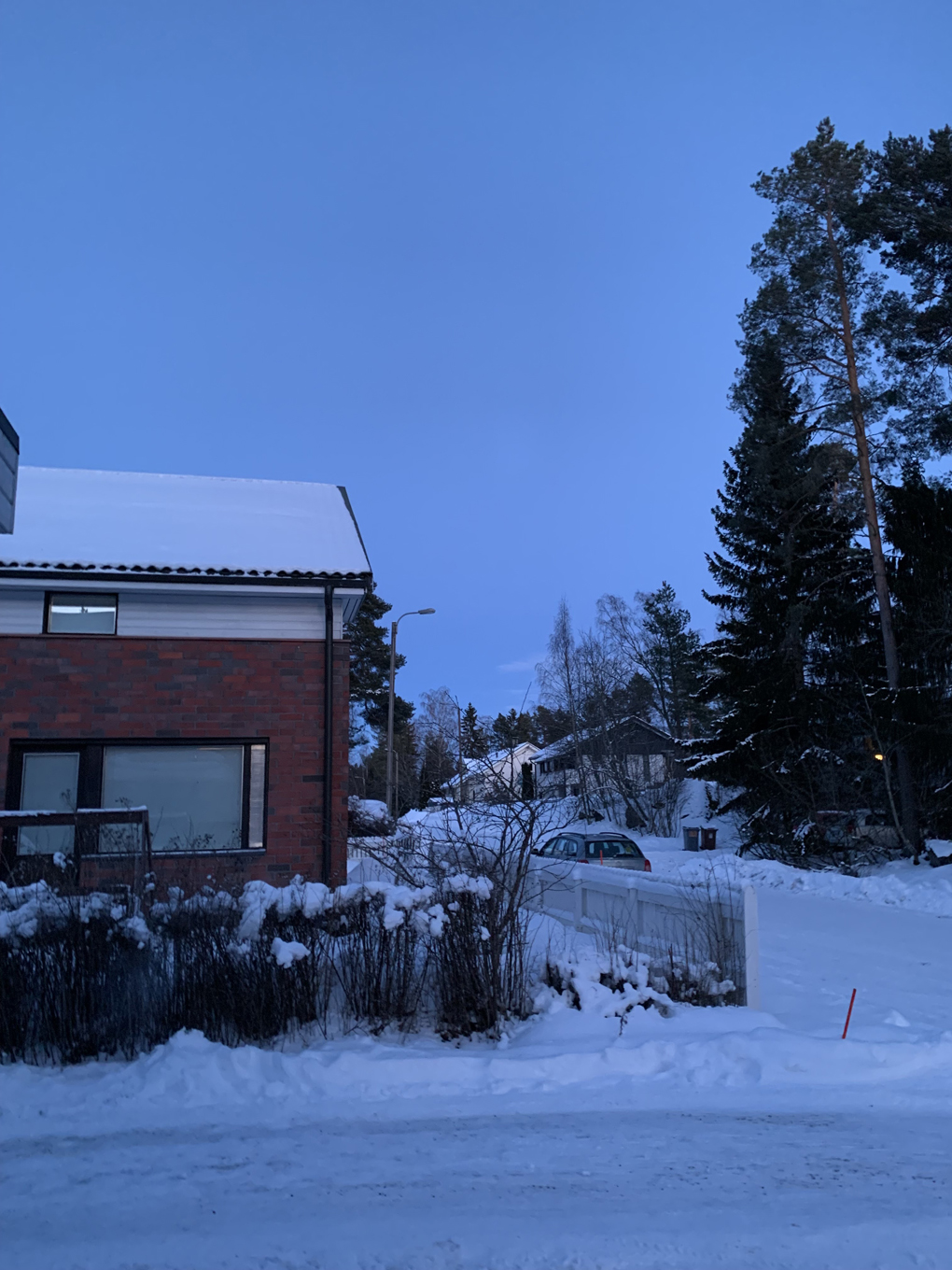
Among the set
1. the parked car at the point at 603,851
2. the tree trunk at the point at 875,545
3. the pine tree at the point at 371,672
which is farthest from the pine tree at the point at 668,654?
the parked car at the point at 603,851

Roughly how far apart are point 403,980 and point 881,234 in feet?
74.0

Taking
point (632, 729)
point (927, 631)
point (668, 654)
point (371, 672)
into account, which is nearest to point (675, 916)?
point (927, 631)

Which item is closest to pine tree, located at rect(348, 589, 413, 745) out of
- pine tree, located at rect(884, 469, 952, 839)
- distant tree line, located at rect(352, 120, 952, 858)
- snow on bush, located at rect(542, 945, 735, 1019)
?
distant tree line, located at rect(352, 120, 952, 858)

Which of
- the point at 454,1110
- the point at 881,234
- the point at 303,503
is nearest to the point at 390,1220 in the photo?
the point at 454,1110

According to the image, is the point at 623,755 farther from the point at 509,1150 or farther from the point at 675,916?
the point at 509,1150

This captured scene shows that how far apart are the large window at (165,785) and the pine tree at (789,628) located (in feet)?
51.5

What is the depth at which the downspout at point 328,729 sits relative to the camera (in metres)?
12.5

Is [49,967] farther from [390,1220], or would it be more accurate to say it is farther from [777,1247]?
[777,1247]

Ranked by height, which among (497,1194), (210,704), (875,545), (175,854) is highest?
(875,545)

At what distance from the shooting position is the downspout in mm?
12531

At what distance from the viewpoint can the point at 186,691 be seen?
41.3 feet

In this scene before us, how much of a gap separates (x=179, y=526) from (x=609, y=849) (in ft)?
32.8

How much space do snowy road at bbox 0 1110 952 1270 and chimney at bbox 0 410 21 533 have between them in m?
4.10

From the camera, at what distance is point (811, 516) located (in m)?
26.0
